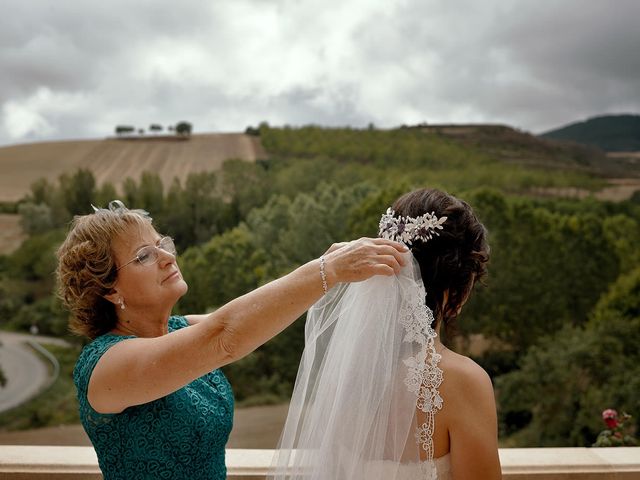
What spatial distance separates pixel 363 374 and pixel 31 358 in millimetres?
23579

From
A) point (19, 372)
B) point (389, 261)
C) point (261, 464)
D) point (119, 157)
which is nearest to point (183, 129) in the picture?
point (119, 157)

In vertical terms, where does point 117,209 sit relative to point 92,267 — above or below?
above

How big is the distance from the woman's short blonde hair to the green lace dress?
0.08m

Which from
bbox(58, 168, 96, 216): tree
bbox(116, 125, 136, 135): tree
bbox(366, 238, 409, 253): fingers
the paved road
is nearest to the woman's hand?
bbox(366, 238, 409, 253): fingers

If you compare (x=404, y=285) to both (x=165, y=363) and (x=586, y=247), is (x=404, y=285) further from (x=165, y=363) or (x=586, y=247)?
(x=586, y=247)

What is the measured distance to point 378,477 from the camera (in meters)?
1.59

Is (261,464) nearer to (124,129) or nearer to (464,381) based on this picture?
(464,381)

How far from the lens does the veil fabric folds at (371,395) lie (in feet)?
5.09

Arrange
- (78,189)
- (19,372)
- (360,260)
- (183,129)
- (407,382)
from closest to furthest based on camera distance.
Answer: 1. (360,260)
2. (407,382)
3. (19,372)
4. (78,189)
5. (183,129)

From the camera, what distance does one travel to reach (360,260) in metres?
1.45

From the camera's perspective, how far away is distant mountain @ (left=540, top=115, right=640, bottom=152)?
1809cm

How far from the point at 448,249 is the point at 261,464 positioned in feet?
4.13

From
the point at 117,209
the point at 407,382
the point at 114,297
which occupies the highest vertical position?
the point at 117,209

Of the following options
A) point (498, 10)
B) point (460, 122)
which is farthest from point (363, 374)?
point (460, 122)
